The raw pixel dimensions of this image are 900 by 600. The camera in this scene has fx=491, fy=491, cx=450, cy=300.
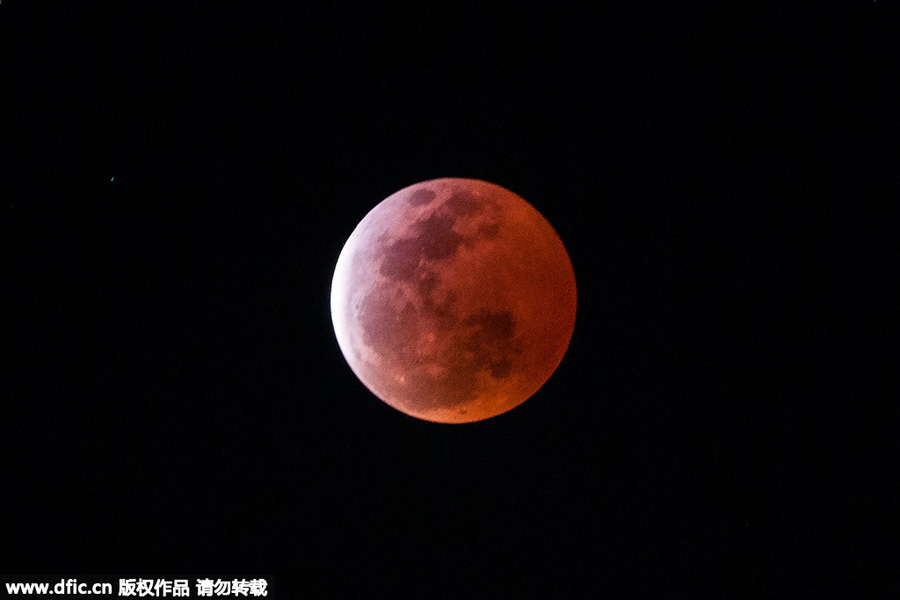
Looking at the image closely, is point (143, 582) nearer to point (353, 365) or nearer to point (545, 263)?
point (353, 365)

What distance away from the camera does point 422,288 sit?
14.9 feet

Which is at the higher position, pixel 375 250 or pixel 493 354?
pixel 375 250

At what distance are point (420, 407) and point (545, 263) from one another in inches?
76.6

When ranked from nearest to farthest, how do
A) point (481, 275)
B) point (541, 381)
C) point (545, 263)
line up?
point (481, 275), point (545, 263), point (541, 381)

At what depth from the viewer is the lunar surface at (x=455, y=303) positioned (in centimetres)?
452

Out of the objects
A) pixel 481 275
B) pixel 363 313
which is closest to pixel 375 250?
pixel 363 313

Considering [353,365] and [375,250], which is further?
[353,365]

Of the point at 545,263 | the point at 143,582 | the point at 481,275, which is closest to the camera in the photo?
the point at 481,275

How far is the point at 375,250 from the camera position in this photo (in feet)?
16.3

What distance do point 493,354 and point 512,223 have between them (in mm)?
1324

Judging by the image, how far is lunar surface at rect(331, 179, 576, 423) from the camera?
A: 452cm

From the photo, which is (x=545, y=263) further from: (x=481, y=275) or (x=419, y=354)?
(x=419, y=354)

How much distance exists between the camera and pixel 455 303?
4.49 metres

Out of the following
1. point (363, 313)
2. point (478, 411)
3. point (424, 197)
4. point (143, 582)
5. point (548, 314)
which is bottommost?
point (143, 582)
